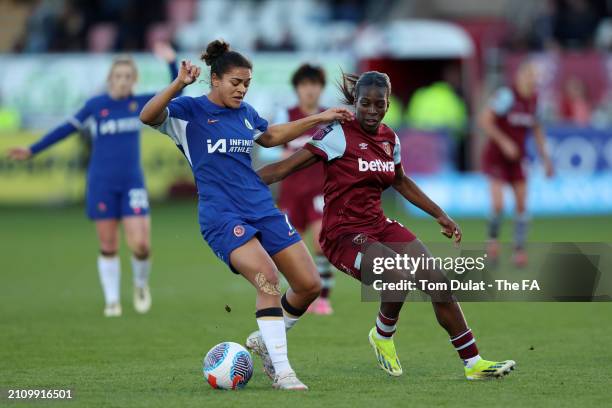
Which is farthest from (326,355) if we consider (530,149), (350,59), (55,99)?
(55,99)

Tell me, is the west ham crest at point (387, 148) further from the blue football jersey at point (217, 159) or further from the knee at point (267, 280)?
the knee at point (267, 280)

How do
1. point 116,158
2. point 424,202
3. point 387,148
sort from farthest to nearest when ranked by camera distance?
point 116,158, point 424,202, point 387,148

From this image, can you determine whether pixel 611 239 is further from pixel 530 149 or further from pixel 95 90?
pixel 95 90

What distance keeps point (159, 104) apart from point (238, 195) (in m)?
0.81

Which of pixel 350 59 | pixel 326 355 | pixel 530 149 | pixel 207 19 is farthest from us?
pixel 207 19

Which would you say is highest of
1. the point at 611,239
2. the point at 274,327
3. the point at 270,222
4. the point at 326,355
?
the point at 270,222

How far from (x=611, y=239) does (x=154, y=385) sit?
37.6ft

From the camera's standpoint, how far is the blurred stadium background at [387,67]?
23.6m

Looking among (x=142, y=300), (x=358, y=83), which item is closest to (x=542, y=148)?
(x=142, y=300)

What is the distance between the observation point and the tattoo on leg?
311 inches

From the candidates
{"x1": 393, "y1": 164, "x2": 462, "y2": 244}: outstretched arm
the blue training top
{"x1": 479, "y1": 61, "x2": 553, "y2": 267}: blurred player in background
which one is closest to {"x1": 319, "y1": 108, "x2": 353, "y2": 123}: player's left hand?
{"x1": 393, "y1": 164, "x2": 462, "y2": 244}: outstretched arm

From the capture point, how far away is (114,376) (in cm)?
859

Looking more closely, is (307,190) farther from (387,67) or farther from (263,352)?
(387,67)
